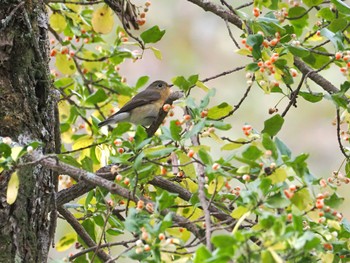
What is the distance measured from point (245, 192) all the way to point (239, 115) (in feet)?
14.8

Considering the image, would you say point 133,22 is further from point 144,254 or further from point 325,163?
point 325,163

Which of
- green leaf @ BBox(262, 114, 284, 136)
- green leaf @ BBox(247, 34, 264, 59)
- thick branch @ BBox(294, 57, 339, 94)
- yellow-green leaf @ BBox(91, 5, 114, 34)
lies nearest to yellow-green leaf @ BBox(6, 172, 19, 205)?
green leaf @ BBox(262, 114, 284, 136)

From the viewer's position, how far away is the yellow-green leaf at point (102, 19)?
2.92m

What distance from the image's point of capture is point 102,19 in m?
2.94

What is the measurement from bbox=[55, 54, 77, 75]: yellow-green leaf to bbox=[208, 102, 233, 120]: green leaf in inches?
56.8

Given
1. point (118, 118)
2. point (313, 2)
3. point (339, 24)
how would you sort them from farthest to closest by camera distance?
point (118, 118)
point (313, 2)
point (339, 24)

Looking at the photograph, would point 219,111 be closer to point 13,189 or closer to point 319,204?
point 319,204

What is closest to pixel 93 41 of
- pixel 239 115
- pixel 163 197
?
pixel 163 197

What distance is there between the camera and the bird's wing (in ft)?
13.4

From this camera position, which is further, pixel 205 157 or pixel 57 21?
pixel 57 21

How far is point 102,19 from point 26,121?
957 mm

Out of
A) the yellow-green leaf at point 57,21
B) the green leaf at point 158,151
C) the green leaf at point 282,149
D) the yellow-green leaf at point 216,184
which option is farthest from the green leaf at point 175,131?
the yellow-green leaf at point 57,21

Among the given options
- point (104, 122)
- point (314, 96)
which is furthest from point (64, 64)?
point (314, 96)

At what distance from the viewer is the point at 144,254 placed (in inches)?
59.7
